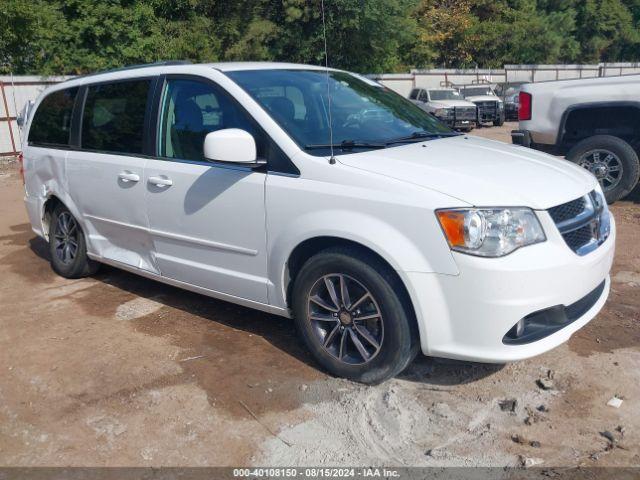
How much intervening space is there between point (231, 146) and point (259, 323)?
1.55 meters

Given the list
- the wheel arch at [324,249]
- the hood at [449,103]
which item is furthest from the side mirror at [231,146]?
the hood at [449,103]

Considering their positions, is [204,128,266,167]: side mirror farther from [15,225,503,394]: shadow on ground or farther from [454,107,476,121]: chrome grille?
[454,107,476,121]: chrome grille

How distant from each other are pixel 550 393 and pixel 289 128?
215 cm

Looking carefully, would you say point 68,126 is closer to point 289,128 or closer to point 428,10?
point 289,128

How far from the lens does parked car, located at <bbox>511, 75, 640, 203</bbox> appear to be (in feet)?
24.3

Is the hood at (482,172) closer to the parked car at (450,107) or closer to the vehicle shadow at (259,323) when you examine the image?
the vehicle shadow at (259,323)

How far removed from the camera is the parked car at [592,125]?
7395 millimetres

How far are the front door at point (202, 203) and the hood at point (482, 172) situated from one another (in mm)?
745

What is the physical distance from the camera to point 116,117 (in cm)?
493

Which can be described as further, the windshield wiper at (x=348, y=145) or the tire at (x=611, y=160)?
the tire at (x=611, y=160)

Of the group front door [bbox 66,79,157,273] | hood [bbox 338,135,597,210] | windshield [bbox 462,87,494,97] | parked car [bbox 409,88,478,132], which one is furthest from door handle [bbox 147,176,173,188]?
windshield [bbox 462,87,494,97]

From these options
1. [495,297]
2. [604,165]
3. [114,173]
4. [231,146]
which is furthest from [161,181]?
[604,165]

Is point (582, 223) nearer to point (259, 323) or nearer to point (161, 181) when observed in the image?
point (259, 323)

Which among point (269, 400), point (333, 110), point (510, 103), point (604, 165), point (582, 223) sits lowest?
point (269, 400)
